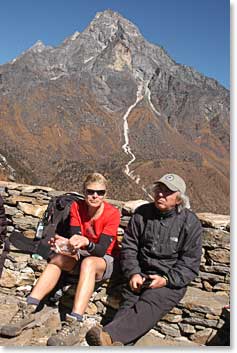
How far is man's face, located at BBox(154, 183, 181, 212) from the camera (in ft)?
13.5

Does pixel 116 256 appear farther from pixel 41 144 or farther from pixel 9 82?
pixel 9 82

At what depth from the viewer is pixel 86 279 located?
13.2 ft

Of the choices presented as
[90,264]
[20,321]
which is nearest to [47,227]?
[90,264]

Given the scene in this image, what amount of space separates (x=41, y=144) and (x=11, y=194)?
52.3 meters

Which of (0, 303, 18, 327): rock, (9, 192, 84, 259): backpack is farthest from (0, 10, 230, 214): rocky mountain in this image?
(0, 303, 18, 327): rock

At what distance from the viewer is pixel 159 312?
156 inches

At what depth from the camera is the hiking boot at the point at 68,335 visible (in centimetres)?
360

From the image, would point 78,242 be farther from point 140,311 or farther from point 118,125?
point 118,125

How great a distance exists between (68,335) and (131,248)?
103 centimetres

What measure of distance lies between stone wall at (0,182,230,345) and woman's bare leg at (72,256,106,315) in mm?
501

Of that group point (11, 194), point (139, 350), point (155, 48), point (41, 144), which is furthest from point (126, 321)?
point (155, 48)

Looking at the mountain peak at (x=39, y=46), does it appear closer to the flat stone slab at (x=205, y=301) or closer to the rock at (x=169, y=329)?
the flat stone slab at (x=205, y=301)

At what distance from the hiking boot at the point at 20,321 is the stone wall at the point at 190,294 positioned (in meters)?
0.20

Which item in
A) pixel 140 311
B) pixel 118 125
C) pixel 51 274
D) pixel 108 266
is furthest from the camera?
pixel 118 125
